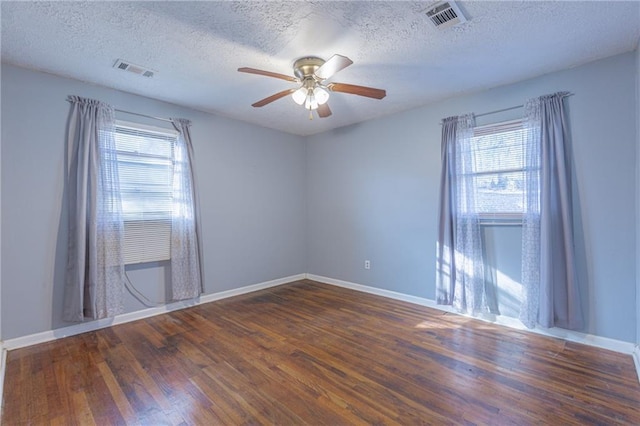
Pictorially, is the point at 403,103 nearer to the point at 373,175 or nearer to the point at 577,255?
the point at 373,175

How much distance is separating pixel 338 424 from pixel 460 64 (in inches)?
122

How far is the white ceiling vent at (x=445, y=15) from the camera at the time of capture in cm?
201

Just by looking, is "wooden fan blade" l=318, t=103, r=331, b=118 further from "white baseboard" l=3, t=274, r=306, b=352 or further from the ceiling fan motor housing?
"white baseboard" l=3, t=274, r=306, b=352

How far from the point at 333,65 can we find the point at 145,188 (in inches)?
105

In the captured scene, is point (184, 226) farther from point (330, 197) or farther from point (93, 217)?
point (330, 197)

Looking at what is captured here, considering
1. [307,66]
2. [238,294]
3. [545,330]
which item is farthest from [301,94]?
[545,330]

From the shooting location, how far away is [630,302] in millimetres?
2633

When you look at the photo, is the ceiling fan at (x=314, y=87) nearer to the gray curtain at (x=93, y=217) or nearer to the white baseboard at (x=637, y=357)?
the gray curtain at (x=93, y=217)

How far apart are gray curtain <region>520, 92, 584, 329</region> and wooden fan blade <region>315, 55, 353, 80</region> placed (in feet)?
6.91

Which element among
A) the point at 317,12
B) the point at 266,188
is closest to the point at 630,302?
the point at 317,12

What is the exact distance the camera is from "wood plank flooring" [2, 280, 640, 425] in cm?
187

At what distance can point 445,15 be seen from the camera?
2.11 m

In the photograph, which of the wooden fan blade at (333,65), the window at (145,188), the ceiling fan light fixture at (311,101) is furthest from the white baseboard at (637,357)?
the window at (145,188)

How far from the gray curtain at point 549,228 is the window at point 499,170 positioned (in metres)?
0.15
